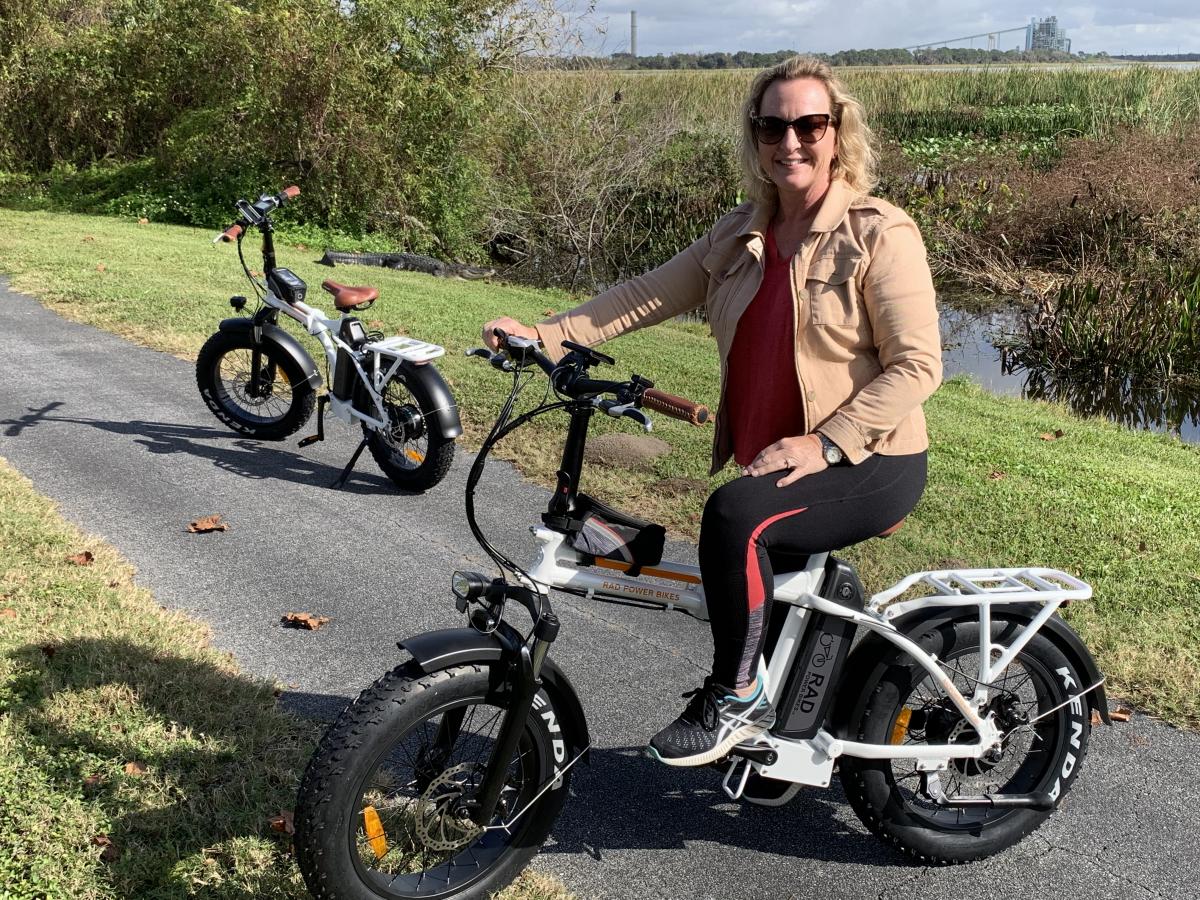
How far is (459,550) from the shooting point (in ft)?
18.0

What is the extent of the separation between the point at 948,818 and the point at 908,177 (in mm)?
17857

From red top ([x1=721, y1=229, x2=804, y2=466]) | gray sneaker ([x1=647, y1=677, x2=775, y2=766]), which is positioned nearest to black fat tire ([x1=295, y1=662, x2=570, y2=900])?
gray sneaker ([x1=647, y1=677, x2=775, y2=766])

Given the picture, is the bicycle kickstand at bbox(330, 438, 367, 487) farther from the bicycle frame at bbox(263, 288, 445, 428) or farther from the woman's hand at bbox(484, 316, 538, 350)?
the woman's hand at bbox(484, 316, 538, 350)

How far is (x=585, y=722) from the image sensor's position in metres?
3.06

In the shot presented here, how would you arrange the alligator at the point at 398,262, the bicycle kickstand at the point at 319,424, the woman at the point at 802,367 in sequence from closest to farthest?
the woman at the point at 802,367
the bicycle kickstand at the point at 319,424
the alligator at the point at 398,262

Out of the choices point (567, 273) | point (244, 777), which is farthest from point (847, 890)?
point (567, 273)

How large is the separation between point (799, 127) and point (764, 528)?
1.10m

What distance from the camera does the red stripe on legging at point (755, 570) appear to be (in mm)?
2732

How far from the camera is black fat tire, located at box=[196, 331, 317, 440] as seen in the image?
6895 mm

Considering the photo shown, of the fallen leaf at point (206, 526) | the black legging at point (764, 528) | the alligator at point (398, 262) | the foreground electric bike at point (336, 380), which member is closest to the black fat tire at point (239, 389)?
the foreground electric bike at point (336, 380)

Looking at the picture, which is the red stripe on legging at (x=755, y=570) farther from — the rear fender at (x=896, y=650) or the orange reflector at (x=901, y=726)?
the orange reflector at (x=901, y=726)

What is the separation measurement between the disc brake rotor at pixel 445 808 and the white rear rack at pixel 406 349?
353cm

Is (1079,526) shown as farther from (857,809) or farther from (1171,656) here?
(857,809)

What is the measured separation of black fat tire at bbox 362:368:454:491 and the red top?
3291mm
